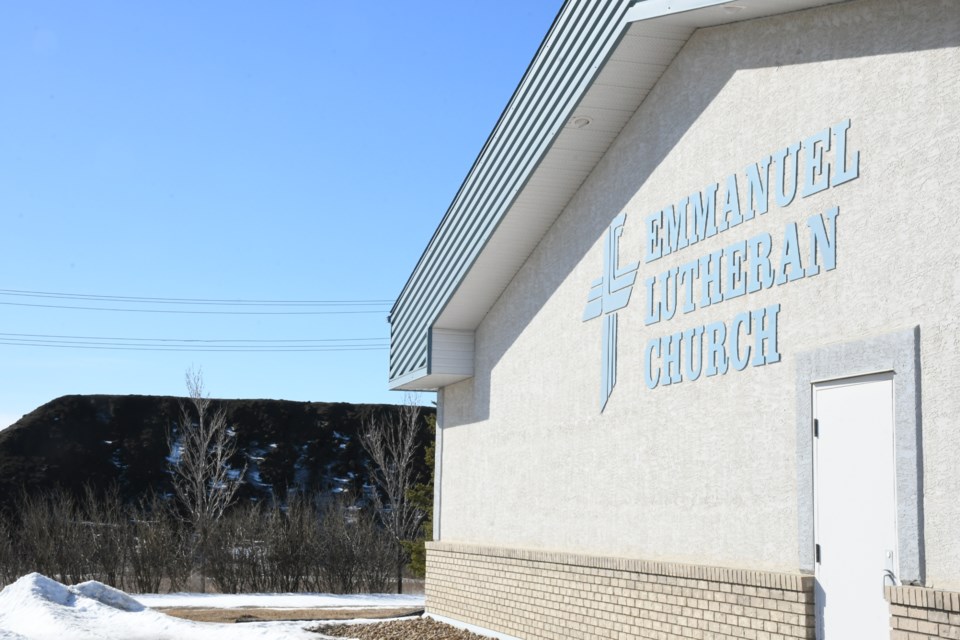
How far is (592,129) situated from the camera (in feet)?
42.5

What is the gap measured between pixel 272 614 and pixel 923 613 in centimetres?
1647

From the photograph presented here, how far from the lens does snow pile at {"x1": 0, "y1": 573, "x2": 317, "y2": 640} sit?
49.0ft

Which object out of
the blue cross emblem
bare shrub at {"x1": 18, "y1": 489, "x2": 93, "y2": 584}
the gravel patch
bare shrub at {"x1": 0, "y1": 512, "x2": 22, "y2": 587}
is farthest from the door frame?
bare shrub at {"x1": 0, "y1": 512, "x2": 22, "y2": 587}

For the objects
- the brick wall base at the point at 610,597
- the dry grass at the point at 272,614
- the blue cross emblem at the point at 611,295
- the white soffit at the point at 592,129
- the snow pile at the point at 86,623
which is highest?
the white soffit at the point at 592,129

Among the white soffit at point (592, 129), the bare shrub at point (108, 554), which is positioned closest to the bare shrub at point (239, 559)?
the bare shrub at point (108, 554)

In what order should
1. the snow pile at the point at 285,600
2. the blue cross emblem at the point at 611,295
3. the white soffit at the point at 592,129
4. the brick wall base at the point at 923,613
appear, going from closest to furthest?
the brick wall base at the point at 923,613
the white soffit at the point at 592,129
the blue cross emblem at the point at 611,295
the snow pile at the point at 285,600

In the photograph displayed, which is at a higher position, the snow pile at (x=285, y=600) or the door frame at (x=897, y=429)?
the door frame at (x=897, y=429)

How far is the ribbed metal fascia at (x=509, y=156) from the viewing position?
480 inches

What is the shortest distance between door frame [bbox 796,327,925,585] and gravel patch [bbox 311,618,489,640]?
768cm

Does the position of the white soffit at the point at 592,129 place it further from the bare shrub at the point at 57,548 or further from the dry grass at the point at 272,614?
the bare shrub at the point at 57,548

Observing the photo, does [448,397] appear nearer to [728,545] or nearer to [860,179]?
[728,545]

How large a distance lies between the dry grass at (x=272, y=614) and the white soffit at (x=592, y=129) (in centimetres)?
663

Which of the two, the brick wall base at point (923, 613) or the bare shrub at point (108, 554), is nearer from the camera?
the brick wall base at point (923, 613)

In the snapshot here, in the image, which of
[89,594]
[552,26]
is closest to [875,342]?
[552,26]
